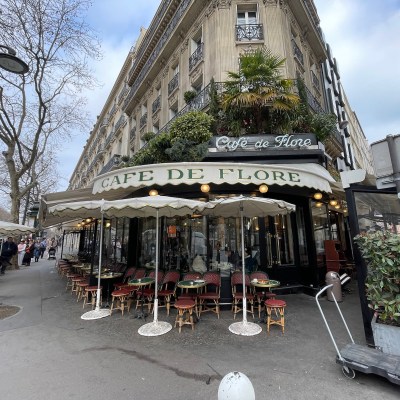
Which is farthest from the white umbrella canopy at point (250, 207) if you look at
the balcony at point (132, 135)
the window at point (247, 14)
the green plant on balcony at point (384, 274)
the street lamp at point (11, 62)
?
the balcony at point (132, 135)

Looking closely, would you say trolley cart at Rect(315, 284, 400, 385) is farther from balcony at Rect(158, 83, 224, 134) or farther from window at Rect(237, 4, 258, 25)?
window at Rect(237, 4, 258, 25)

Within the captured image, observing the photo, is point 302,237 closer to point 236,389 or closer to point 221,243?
point 221,243

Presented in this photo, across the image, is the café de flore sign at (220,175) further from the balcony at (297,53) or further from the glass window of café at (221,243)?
the balcony at (297,53)

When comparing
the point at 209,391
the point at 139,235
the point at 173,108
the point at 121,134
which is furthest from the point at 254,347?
the point at 121,134

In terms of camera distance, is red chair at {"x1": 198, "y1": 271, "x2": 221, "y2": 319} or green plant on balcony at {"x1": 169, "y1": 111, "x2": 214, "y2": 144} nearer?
red chair at {"x1": 198, "y1": 271, "x2": 221, "y2": 319}

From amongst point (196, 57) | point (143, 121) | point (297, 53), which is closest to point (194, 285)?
point (196, 57)

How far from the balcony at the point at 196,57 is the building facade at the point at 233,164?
0.06 metres

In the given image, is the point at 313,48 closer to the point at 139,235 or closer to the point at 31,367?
the point at 139,235

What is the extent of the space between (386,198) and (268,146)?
14.5ft

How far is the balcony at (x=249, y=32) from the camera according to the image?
1118cm

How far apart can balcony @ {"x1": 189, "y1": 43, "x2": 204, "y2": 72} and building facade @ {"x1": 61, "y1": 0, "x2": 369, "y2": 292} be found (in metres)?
0.06

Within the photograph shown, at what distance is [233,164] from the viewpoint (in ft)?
22.6

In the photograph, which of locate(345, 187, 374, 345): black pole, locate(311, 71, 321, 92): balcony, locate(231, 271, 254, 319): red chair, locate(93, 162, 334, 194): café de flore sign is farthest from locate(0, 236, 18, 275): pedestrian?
locate(311, 71, 321, 92): balcony

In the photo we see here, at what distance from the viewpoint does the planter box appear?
368 centimetres
